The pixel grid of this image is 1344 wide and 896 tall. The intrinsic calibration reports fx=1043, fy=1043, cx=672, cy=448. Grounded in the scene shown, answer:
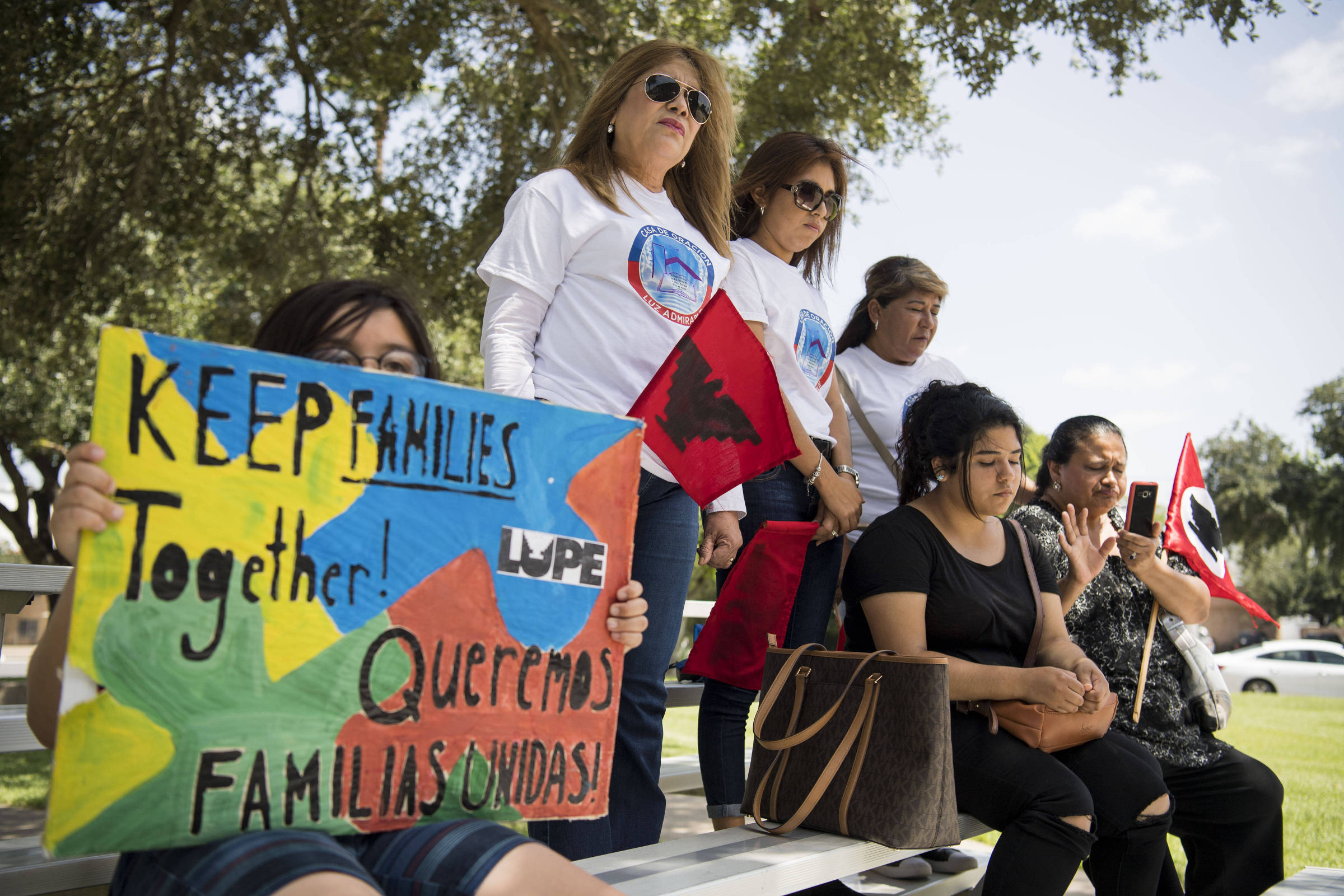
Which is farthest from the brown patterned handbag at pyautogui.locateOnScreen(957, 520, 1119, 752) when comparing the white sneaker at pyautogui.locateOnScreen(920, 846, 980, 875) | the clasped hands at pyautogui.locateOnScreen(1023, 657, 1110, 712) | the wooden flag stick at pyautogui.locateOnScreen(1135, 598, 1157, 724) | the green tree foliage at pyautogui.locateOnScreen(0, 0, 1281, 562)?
the green tree foliage at pyautogui.locateOnScreen(0, 0, 1281, 562)

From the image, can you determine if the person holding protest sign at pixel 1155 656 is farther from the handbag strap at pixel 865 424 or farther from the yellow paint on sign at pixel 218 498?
the yellow paint on sign at pixel 218 498

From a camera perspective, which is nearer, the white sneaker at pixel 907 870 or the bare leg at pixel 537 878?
the bare leg at pixel 537 878

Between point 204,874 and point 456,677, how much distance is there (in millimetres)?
443

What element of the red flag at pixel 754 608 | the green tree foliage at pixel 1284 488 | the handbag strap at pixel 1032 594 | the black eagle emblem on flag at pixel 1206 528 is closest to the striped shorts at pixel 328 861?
the red flag at pixel 754 608

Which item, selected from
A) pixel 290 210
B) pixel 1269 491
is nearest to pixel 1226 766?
pixel 290 210

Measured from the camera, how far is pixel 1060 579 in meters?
3.43

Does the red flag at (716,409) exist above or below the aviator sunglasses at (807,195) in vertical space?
below

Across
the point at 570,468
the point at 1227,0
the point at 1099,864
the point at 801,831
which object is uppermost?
the point at 1227,0

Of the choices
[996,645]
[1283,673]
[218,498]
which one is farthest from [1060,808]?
[1283,673]

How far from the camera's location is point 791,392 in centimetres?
314

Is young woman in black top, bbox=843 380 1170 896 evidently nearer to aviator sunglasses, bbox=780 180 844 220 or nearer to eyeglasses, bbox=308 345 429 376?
aviator sunglasses, bbox=780 180 844 220

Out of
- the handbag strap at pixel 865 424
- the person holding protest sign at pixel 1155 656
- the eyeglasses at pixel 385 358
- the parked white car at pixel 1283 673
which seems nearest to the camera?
the eyeglasses at pixel 385 358

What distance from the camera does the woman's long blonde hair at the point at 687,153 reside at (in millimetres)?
2658

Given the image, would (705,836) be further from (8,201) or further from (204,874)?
(8,201)
